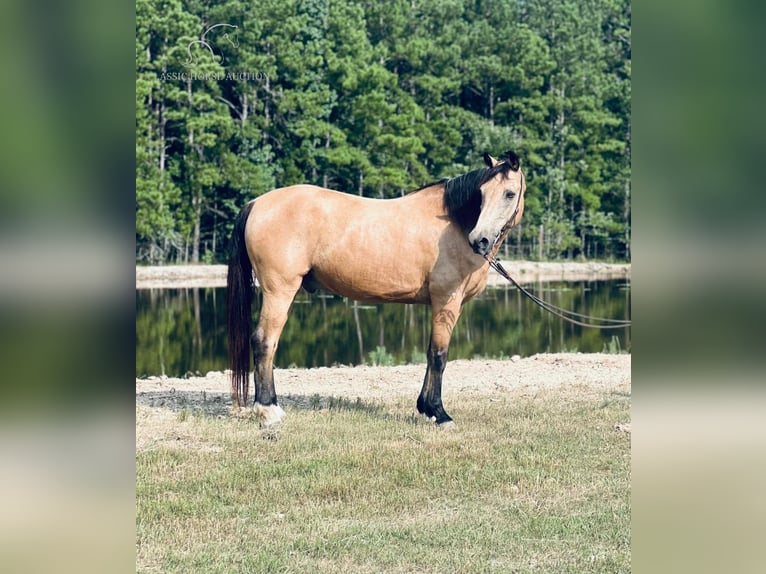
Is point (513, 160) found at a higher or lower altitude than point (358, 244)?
higher

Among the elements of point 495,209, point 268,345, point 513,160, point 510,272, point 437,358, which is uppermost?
point 513,160

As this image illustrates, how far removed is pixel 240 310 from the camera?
22.7ft

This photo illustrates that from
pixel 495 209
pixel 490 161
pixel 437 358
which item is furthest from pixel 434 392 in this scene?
pixel 490 161

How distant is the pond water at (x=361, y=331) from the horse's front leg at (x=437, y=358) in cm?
444

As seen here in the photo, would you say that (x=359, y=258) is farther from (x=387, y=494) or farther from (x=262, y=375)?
(x=387, y=494)

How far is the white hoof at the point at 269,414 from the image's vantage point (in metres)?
6.57

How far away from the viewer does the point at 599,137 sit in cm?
3117

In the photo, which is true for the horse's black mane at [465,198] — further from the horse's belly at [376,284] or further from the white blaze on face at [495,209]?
the horse's belly at [376,284]

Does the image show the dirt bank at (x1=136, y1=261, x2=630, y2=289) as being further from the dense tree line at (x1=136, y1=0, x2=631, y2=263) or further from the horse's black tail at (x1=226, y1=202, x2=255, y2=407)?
the horse's black tail at (x1=226, y1=202, x2=255, y2=407)

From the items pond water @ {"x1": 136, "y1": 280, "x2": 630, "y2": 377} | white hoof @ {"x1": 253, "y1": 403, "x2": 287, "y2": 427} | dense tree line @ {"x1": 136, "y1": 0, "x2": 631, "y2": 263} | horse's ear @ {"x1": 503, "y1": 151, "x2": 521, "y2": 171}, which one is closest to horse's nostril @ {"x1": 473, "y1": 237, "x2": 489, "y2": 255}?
horse's ear @ {"x1": 503, "y1": 151, "x2": 521, "y2": 171}

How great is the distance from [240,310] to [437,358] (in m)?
1.71
